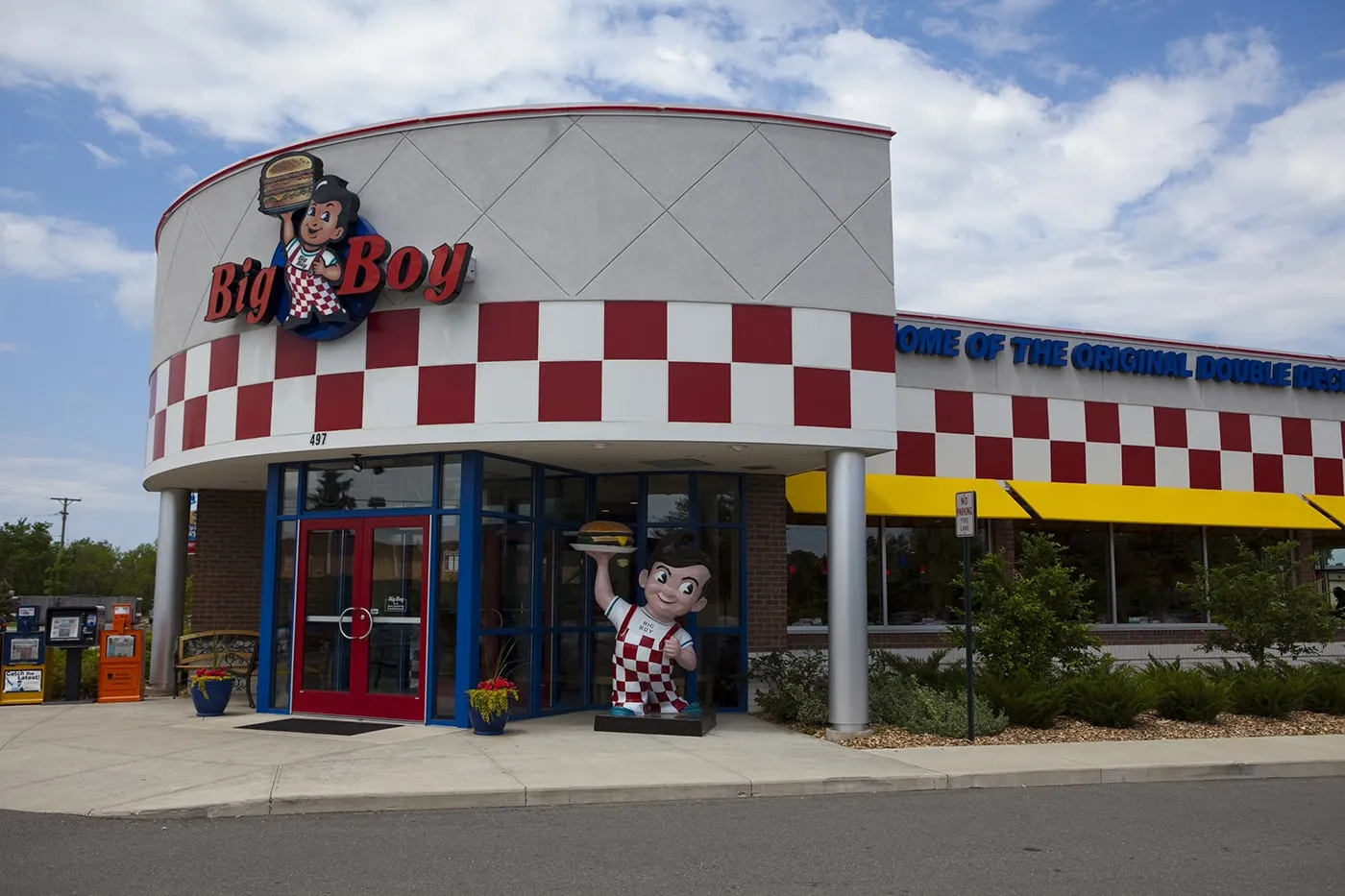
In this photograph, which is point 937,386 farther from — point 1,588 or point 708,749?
point 1,588

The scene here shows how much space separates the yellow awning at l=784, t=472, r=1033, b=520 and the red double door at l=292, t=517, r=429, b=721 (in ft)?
Result: 16.8

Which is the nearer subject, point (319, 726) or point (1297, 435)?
point (319, 726)

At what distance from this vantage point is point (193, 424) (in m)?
14.6

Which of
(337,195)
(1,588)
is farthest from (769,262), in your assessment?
(1,588)

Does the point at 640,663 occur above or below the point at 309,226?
below

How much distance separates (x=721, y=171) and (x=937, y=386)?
5.59m

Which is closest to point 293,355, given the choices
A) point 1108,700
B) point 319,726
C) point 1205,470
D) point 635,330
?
point 635,330

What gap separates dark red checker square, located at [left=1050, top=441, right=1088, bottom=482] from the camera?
17688 mm

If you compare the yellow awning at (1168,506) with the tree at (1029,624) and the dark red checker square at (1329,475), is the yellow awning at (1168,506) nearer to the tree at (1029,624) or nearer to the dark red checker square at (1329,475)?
the dark red checker square at (1329,475)

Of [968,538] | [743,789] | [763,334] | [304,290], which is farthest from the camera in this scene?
[304,290]

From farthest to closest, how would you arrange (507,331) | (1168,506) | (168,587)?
1. (1168,506)
2. (168,587)
3. (507,331)

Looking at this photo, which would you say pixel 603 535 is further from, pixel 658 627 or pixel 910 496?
pixel 910 496

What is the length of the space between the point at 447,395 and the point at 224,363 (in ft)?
11.1

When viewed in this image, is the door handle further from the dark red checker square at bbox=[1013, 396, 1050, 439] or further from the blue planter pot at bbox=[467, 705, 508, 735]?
the dark red checker square at bbox=[1013, 396, 1050, 439]
